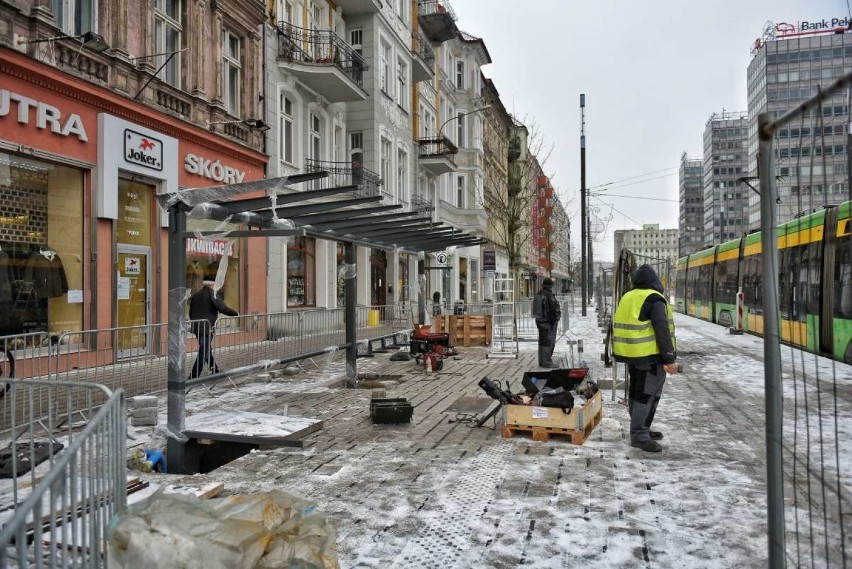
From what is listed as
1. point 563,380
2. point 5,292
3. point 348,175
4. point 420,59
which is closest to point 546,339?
point 563,380

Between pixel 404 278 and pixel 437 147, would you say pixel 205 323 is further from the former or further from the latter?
pixel 437 147

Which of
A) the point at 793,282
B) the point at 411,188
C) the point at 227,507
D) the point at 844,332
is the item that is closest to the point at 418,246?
the point at 844,332

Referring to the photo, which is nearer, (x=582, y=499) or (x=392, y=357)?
(x=582, y=499)

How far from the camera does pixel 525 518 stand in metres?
4.42

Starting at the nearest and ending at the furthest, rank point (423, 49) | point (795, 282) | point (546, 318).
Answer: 1. point (795, 282)
2. point (546, 318)
3. point (423, 49)

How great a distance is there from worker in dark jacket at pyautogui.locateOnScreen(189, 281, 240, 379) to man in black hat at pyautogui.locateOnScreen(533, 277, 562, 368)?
233 inches

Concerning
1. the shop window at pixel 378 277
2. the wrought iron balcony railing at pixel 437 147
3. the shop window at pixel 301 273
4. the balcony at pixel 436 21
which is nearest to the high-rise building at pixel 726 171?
the balcony at pixel 436 21

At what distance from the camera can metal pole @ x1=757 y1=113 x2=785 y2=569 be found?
283cm

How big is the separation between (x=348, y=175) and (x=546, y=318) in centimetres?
1118

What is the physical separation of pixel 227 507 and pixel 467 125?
36.9 meters

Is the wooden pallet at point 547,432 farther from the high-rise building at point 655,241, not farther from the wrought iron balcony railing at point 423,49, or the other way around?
the high-rise building at point 655,241

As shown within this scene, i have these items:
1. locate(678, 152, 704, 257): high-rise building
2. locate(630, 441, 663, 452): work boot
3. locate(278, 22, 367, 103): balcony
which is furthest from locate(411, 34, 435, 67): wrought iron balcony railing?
locate(678, 152, 704, 257): high-rise building

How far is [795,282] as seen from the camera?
4352mm

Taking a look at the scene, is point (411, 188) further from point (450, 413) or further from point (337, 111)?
point (450, 413)
